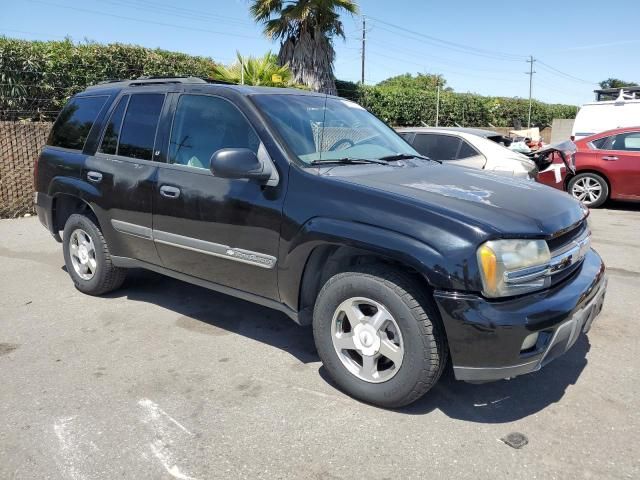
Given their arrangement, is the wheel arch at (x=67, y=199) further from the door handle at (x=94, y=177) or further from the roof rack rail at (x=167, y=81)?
the roof rack rail at (x=167, y=81)

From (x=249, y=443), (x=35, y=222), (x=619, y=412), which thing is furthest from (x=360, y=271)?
(x=35, y=222)

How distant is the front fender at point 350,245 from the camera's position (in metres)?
2.76

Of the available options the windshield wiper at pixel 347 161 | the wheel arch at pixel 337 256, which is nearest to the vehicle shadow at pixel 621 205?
the windshield wiper at pixel 347 161

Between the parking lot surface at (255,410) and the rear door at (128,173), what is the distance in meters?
0.68

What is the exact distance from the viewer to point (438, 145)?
26.1 ft

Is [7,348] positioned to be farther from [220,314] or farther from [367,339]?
[367,339]

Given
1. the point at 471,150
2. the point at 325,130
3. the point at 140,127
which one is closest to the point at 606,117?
the point at 471,150

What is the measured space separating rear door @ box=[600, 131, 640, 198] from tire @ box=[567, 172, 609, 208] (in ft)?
0.61

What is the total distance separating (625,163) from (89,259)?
936 cm

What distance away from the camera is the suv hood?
285cm

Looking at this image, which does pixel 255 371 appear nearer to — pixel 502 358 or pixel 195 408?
pixel 195 408

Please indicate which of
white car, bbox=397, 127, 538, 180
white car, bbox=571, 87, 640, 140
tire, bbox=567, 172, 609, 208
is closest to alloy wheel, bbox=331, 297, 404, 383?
white car, bbox=397, 127, 538, 180

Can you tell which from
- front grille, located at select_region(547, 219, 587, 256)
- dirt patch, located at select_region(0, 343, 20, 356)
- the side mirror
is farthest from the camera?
dirt patch, located at select_region(0, 343, 20, 356)

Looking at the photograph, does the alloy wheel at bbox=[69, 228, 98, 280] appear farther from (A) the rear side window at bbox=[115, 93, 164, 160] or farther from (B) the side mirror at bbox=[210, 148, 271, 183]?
(B) the side mirror at bbox=[210, 148, 271, 183]
